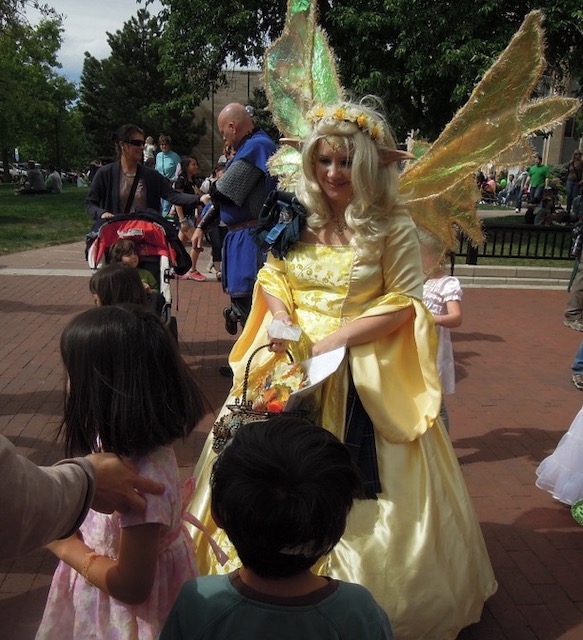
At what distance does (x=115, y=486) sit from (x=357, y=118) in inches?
69.7

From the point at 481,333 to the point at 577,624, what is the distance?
4.95m

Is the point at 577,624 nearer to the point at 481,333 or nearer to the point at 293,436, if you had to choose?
the point at 293,436

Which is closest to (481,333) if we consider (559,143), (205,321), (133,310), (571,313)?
(571,313)

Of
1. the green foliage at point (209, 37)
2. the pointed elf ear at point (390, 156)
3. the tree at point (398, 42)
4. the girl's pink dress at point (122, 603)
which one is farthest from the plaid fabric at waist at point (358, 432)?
the green foliage at point (209, 37)

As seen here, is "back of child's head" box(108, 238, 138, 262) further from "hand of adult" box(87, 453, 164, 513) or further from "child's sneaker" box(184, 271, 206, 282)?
"child's sneaker" box(184, 271, 206, 282)

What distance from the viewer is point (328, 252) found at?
2639mm

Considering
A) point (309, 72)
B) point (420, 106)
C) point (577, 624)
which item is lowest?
point (577, 624)

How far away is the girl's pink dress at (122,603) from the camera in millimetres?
1543

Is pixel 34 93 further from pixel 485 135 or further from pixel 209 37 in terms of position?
pixel 485 135

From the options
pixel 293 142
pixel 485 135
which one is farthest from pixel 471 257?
pixel 293 142

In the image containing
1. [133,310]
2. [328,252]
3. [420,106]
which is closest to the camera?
[133,310]

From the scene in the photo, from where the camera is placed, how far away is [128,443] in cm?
150

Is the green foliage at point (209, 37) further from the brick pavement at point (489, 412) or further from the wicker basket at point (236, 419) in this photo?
the wicker basket at point (236, 419)

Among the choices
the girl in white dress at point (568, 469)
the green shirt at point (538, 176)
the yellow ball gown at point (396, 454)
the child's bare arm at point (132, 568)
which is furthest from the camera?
the green shirt at point (538, 176)
